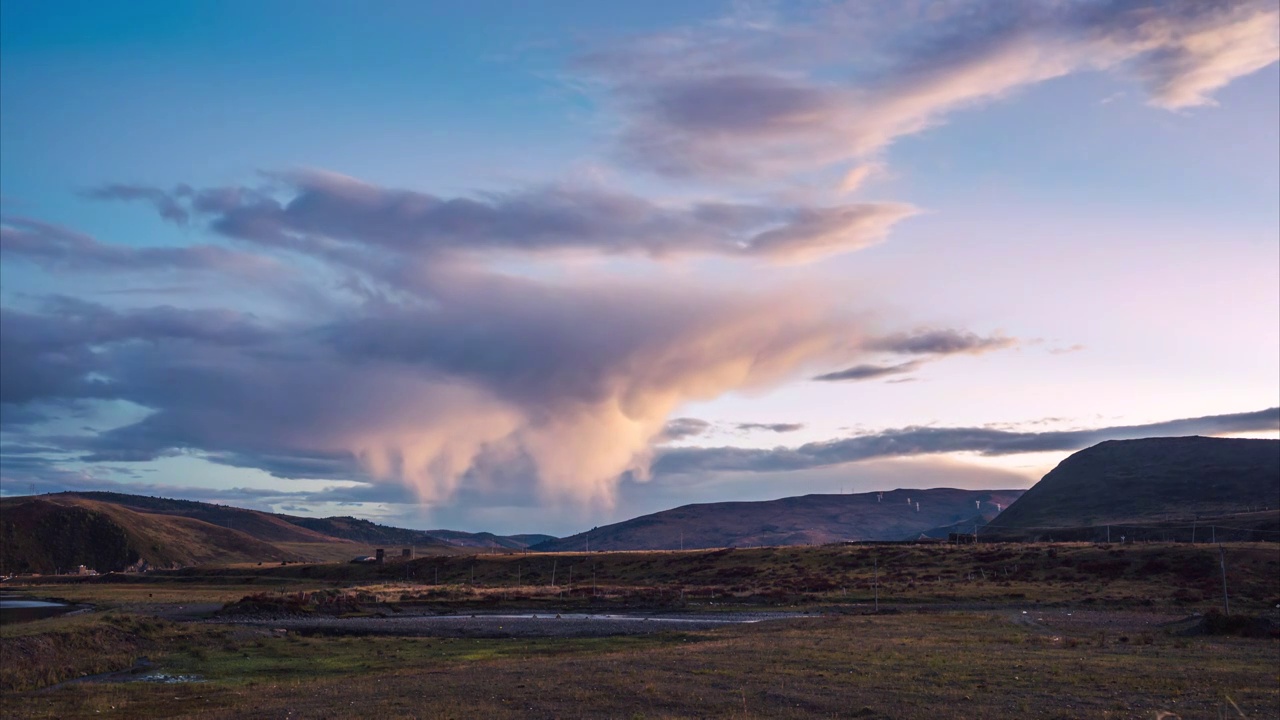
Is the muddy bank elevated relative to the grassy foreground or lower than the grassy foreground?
lower

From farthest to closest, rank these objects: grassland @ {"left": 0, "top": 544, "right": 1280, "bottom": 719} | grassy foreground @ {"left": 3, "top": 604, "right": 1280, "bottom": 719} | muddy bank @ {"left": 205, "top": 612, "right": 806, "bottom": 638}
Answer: muddy bank @ {"left": 205, "top": 612, "right": 806, "bottom": 638}
grassland @ {"left": 0, "top": 544, "right": 1280, "bottom": 719}
grassy foreground @ {"left": 3, "top": 604, "right": 1280, "bottom": 719}

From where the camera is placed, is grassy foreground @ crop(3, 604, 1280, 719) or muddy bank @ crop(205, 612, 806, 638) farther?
muddy bank @ crop(205, 612, 806, 638)

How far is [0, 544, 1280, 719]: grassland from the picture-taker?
32.1m

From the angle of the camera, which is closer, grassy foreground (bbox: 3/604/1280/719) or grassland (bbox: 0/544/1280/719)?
grassy foreground (bbox: 3/604/1280/719)

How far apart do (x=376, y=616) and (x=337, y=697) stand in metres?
54.8

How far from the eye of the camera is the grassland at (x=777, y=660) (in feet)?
105

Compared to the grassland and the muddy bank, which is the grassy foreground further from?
the muddy bank

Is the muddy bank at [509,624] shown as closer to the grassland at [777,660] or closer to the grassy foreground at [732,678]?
the grassland at [777,660]

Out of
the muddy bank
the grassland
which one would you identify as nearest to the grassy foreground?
the grassland

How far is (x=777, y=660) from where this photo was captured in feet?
144

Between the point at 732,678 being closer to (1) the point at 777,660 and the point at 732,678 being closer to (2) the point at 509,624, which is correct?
(1) the point at 777,660

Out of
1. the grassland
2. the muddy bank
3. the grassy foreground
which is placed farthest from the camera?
the muddy bank

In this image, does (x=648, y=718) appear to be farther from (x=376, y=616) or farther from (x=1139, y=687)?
(x=376, y=616)

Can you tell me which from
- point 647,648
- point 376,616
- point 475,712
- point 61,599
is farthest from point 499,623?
point 61,599
